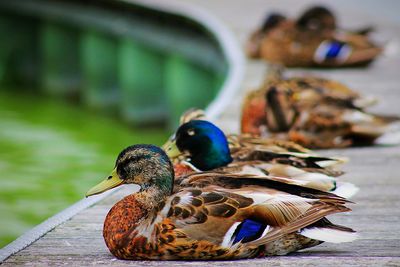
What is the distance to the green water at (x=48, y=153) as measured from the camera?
29.1ft

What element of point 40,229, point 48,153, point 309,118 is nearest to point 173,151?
point 40,229

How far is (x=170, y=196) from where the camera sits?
4.36m

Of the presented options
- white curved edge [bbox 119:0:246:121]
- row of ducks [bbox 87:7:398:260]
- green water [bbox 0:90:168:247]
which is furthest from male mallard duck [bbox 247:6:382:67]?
row of ducks [bbox 87:7:398:260]

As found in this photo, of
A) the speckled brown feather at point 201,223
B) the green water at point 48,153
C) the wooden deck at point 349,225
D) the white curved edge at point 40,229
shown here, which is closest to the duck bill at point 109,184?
the speckled brown feather at point 201,223

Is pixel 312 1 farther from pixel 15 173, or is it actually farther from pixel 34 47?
pixel 15 173

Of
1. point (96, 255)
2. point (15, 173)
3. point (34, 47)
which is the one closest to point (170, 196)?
point (96, 255)

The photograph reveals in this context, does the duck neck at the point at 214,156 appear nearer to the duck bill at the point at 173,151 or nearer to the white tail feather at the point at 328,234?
the duck bill at the point at 173,151

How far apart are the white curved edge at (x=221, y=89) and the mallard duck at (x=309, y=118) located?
70cm

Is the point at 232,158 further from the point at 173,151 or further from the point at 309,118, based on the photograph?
the point at 309,118

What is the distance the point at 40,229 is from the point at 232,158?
3.13 feet

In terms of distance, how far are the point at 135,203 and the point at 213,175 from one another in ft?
1.09

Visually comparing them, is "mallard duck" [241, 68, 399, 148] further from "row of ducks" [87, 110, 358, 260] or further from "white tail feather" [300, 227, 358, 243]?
"white tail feather" [300, 227, 358, 243]

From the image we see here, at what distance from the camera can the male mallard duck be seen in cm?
984

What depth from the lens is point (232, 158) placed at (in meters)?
5.31
